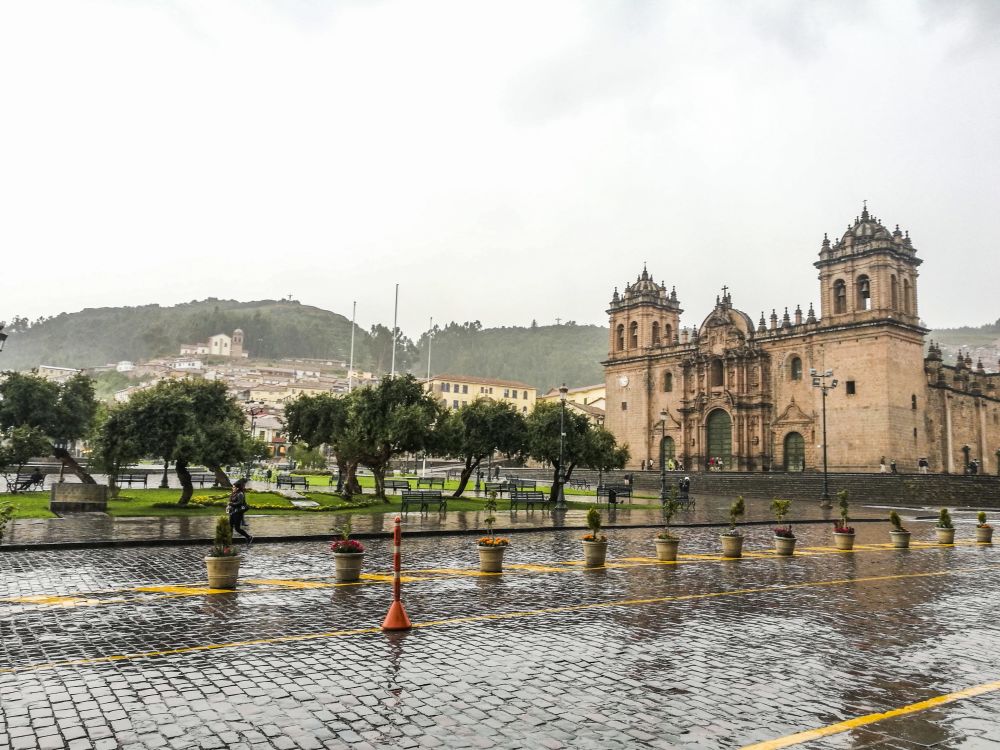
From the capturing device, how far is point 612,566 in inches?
552

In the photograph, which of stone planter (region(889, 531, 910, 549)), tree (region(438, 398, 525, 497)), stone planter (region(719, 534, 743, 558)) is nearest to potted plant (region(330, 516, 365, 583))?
stone planter (region(719, 534, 743, 558))

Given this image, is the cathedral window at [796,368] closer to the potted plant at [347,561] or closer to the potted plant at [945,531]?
the potted plant at [945,531]

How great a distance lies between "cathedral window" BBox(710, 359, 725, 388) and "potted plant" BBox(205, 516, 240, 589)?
5499 cm

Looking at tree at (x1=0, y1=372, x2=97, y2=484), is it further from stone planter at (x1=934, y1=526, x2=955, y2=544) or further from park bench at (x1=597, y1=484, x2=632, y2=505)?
stone planter at (x1=934, y1=526, x2=955, y2=544)

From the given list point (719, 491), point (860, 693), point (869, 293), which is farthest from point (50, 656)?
point (869, 293)

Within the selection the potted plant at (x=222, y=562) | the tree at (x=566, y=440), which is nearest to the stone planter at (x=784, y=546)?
the potted plant at (x=222, y=562)

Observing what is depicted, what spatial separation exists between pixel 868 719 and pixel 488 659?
3359 mm

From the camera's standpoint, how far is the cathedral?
49312 millimetres

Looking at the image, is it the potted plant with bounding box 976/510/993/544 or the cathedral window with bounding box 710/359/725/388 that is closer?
the potted plant with bounding box 976/510/993/544

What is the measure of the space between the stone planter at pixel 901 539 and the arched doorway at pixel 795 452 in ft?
118

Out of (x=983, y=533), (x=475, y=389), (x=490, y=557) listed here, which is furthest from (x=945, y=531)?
(x=475, y=389)

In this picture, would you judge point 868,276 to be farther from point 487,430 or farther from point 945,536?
point 945,536

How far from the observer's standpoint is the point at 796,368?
55.6 metres

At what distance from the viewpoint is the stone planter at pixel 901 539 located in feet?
61.8
